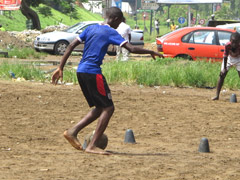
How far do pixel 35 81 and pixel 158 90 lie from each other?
285 centimetres

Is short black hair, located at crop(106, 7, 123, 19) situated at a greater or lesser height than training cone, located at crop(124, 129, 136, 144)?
greater

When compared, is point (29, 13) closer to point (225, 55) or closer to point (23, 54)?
point (23, 54)

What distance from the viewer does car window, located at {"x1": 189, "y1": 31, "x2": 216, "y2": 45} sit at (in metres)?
19.6

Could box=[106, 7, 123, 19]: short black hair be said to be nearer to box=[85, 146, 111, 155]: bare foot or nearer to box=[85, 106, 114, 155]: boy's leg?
box=[85, 106, 114, 155]: boy's leg

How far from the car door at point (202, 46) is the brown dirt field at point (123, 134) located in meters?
3.91

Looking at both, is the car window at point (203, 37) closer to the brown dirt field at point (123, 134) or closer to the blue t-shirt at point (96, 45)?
the brown dirt field at point (123, 134)

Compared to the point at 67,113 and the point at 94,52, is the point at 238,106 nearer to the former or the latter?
the point at 67,113

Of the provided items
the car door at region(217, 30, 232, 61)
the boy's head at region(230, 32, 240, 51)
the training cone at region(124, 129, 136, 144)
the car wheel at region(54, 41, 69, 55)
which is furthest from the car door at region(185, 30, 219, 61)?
the training cone at region(124, 129, 136, 144)

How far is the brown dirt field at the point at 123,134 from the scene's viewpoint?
21.0ft

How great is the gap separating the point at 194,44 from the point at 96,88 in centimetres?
1241

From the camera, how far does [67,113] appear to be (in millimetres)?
11273

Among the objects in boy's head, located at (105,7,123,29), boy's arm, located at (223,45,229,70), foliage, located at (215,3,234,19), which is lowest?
foliage, located at (215,3,234,19)

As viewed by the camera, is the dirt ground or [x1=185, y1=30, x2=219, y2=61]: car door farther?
[x1=185, y1=30, x2=219, y2=61]: car door

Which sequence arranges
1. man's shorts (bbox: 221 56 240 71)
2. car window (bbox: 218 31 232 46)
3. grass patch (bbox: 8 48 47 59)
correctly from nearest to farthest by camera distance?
1. man's shorts (bbox: 221 56 240 71)
2. car window (bbox: 218 31 232 46)
3. grass patch (bbox: 8 48 47 59)
